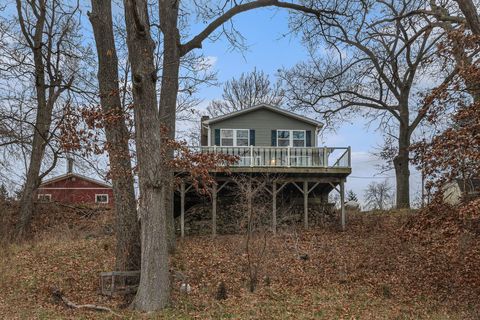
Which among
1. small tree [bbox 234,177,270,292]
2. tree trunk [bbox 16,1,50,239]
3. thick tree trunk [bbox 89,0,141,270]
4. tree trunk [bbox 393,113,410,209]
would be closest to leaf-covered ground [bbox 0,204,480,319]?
small tree [bbox 234,177,270,292]

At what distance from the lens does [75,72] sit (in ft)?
57.1

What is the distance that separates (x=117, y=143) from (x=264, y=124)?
1324 centimetres

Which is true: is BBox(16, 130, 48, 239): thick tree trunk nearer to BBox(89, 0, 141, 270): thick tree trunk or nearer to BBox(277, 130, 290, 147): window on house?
BBox(89, 0, 141, 270): thick tree trunk

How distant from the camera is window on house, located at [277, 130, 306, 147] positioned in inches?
894

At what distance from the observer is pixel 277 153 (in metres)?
19.6

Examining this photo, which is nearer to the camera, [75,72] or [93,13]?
[93,13]

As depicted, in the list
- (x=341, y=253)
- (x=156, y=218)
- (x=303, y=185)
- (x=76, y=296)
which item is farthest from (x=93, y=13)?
(x=303, y=185)

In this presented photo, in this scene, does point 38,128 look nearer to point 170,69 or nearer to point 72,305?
point 170,69

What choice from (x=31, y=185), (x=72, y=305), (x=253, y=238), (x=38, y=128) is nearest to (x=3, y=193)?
(x=31, y=185)

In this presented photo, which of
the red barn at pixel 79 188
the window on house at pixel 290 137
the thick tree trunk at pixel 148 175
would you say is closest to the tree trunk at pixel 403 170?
the window on house at pixel 290 137

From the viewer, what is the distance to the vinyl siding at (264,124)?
2272 centimetres

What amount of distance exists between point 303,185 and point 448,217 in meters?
10.8

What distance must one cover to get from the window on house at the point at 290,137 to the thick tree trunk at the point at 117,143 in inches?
502

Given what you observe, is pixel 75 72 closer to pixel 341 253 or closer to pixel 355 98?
pixel 341 253
